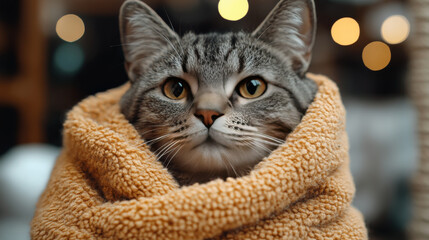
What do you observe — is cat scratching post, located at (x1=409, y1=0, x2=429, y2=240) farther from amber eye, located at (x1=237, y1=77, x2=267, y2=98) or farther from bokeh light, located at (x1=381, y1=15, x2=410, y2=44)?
bokeh light, located at (x1=381, y1=15, x2=410, y2=44)

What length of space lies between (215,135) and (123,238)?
21 centimetres

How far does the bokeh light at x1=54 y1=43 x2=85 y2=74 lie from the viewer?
162cm

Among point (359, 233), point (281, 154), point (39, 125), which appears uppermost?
point (281, 154)

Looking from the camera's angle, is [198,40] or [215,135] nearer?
[215,135]

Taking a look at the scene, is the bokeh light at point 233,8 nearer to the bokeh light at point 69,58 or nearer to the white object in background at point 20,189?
the white object in background at point 20,189

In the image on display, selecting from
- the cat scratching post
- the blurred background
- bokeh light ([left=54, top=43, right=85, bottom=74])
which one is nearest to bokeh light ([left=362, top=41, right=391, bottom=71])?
the blurred background

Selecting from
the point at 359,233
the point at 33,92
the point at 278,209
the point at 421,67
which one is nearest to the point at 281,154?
the point at 278,209

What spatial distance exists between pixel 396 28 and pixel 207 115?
3.90 ft

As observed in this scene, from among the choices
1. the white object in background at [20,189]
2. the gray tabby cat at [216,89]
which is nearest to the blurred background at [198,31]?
the white object in background at [20,189]

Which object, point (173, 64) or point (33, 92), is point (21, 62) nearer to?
point (33, 92)

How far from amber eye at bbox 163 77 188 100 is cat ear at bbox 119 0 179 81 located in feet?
0.27

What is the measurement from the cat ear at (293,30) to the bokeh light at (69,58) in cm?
113

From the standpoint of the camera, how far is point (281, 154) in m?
0.56

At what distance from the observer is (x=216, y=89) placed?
0.64 m
